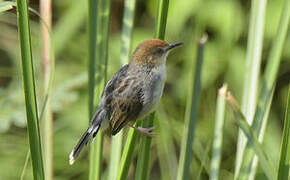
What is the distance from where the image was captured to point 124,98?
2.73m

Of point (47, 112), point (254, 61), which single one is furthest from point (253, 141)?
point (47, 112)

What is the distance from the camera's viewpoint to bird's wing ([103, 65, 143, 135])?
2.67 meters

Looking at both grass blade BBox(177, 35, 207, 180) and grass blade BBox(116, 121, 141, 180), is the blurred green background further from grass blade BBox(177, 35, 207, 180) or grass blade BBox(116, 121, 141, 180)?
grass blade BBox(177, 35, 207, 180)

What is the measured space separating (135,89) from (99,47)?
0.56 metres

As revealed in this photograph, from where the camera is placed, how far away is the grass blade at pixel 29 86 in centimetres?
174

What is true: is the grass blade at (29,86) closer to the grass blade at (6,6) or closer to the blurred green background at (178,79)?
the grass blade at (6,6)

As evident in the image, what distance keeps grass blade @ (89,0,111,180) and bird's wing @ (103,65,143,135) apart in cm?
41

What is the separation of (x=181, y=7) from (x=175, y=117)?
1191mm

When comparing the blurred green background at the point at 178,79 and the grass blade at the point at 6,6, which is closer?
the grass blade at the point at 6,6

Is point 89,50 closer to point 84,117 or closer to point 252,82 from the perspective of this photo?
point 252,82

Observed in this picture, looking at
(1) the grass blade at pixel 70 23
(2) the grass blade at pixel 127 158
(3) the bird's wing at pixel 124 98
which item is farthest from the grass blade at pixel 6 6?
(1) the grass blade at pixel 70 23

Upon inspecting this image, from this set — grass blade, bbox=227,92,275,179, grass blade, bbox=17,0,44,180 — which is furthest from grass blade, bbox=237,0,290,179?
grass blade, bbox=17,0,44,180

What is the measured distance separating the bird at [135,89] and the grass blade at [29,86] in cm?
73

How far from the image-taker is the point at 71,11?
457 centimetres
